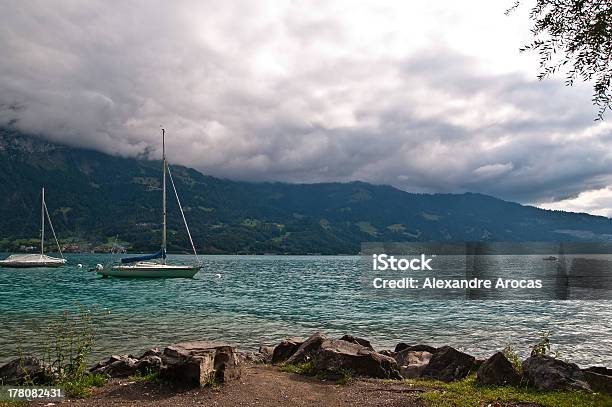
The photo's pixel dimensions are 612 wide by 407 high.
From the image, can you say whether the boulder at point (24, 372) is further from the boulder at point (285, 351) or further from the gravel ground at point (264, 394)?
the boulder at point (285, 351)

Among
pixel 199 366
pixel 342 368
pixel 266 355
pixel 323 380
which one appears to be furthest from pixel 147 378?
pixel 266 355

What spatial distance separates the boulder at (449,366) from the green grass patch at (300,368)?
4.51 metres

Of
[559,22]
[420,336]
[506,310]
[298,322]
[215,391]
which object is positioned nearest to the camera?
[559,22]

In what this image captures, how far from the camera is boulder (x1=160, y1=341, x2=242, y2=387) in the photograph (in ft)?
45.6

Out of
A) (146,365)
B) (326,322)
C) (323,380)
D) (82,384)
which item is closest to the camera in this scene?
(82,384)

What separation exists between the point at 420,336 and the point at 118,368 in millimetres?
22555

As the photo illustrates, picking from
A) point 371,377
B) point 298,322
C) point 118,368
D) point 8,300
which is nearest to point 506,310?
point 298,322

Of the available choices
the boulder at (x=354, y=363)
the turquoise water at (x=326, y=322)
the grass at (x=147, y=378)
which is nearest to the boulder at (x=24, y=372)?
the grass at (x=147, y=378)

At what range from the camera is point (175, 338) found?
30250mm

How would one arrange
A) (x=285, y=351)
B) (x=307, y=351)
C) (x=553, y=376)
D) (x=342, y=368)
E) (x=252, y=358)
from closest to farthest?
(x=553, y=376) < (x=342, y=368) < (x=307, y=351) < (x=285, y=351) < (x=252, y=358)

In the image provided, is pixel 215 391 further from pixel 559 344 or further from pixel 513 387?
pixel 559 344

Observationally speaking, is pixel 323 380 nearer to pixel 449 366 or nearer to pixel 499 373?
pixel 449 366

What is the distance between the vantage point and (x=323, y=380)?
1537 cm

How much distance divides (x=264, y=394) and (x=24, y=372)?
7.67 m
